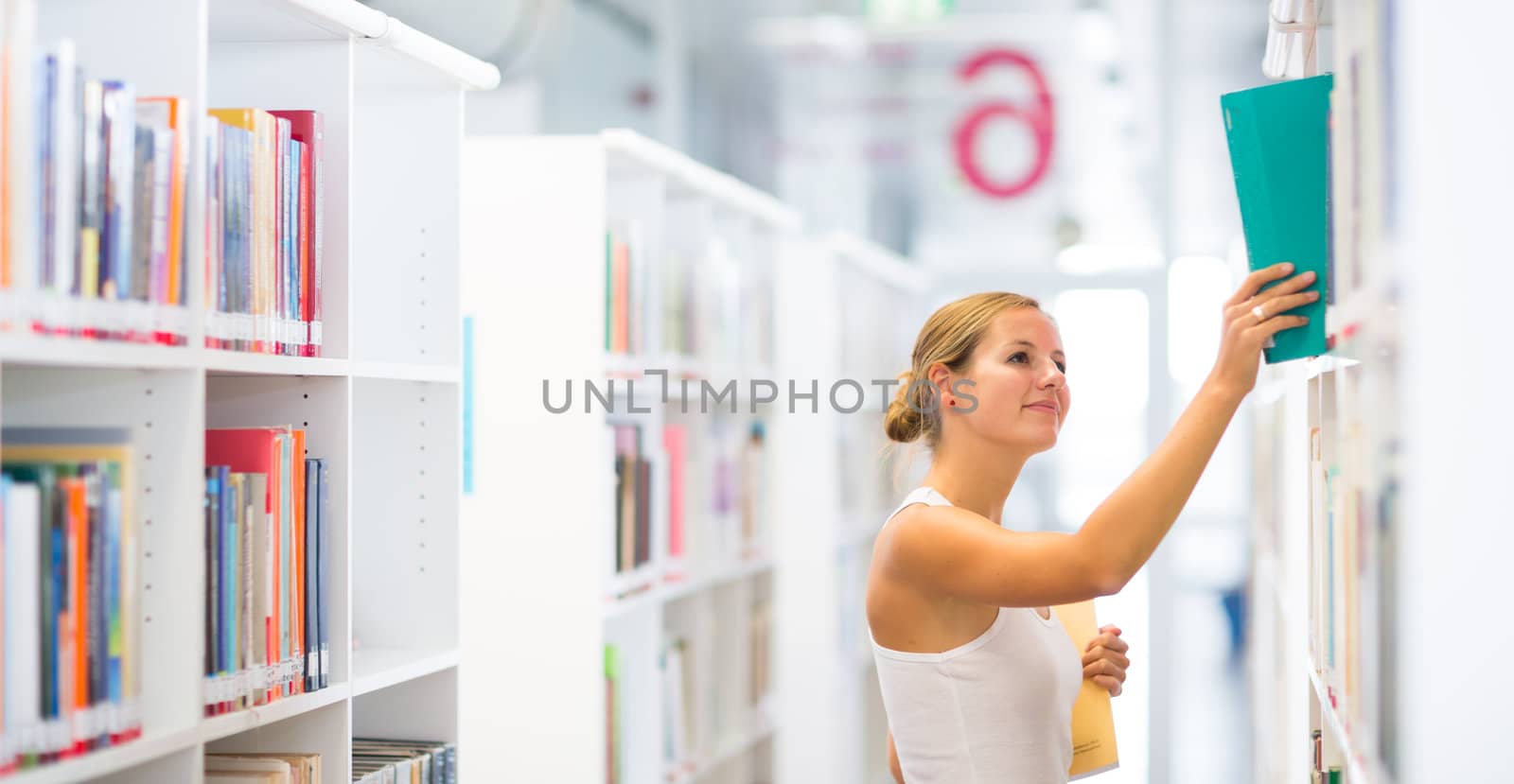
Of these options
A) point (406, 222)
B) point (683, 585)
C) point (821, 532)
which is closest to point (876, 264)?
point (821, 532)

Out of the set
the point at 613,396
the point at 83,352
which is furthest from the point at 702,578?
the point at 83,352

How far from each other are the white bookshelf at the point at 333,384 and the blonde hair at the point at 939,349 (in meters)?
0.76

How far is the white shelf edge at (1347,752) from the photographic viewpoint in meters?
1.15

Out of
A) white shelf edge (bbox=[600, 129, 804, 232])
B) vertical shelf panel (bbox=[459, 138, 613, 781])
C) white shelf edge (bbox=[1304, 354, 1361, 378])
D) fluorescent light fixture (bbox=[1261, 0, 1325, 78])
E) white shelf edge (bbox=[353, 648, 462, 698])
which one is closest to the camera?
white shelf edge (bbox=[1304, 354, 1361, 378])

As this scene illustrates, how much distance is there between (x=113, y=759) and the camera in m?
1.46

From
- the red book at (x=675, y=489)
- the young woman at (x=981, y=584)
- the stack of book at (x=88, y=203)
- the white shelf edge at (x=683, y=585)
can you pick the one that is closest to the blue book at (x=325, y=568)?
the stack of book at (x=88, y=203)

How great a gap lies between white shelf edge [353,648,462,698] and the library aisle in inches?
0.4

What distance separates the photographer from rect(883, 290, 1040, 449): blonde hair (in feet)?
6.01

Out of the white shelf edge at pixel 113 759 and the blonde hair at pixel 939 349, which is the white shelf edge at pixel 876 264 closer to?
the blonde hair at pixel 939 349

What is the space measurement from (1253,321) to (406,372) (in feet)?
4.16

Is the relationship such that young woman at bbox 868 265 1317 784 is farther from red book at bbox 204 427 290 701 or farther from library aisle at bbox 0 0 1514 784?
red book at bbox 204 427 290 701

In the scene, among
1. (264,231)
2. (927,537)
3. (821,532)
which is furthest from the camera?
(821,532)

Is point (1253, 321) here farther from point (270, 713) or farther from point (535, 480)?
point (535, 480)

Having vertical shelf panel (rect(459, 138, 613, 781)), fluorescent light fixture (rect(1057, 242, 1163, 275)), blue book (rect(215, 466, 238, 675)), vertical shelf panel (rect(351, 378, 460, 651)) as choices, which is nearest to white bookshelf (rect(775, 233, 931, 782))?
fluorescent light fixture (rect(1057, 242, 1163, 275))
